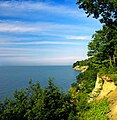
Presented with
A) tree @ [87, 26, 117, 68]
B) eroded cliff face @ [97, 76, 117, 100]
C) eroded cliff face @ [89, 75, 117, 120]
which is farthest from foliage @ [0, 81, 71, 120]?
tree @ [87, 26, 117, 68]

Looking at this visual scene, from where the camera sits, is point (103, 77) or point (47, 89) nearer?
point (47, 89)

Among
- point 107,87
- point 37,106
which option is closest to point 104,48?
point 107,87

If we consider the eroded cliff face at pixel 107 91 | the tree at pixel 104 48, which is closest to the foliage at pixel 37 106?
the eroded cliff face at pixel 107 91

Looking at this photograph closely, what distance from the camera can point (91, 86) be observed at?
185 ft

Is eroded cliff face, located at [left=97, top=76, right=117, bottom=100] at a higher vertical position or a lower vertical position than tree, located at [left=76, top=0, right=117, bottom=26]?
lower

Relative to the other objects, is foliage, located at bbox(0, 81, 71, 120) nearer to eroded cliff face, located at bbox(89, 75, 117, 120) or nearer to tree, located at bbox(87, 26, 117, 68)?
eroded cliff face, located at bbox(89, 75, 117, 120)

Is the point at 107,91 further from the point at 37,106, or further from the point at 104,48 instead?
the point at 37,106

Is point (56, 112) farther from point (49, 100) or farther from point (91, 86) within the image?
point (91, 86)

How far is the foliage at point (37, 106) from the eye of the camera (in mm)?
35531

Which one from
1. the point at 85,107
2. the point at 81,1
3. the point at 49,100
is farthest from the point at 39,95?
the point at 81,1

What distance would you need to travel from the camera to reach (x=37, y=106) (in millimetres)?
35594

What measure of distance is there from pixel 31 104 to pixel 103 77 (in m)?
13.5

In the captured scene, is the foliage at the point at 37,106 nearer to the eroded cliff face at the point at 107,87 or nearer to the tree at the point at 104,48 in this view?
the eroded cliff face at the point at 107,87

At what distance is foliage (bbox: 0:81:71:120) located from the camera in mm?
35531
